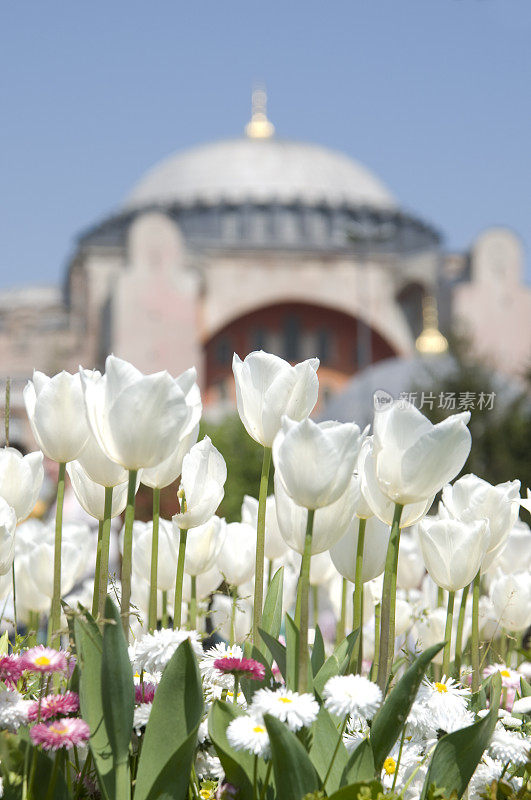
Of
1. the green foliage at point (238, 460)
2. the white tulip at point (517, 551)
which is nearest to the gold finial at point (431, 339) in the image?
the green foliage at point (238, 460)

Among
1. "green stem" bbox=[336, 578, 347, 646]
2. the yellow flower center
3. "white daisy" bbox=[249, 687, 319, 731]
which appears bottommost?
"green stem" bbox=[336, 578, 347, 646]

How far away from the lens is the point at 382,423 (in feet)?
4.32

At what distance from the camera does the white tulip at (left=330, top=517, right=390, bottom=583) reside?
1.50m

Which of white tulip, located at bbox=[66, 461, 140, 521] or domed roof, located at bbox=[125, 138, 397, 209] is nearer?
white tulip, located at bbox=[66, 461, 140, 521]

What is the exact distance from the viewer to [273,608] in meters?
1.47

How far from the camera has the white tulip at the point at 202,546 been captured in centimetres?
172

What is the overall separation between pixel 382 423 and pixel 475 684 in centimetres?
45

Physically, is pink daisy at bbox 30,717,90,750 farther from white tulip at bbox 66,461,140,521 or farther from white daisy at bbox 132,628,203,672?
white tulip at bbox 66,461,140,521

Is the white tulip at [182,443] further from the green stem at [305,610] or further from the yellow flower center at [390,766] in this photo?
the yellow flower center at [390,766]

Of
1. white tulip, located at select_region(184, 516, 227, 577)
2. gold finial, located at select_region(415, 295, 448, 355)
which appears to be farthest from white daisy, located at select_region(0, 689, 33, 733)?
gold finial, located at select_region(415, 295, 448, 355)

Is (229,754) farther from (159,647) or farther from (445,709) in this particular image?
(445,709)

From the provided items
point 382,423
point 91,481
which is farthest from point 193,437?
point 382,423

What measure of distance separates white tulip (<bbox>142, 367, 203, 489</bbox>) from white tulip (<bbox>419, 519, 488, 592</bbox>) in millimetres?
356

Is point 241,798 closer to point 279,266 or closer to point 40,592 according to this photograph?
point 40,592
